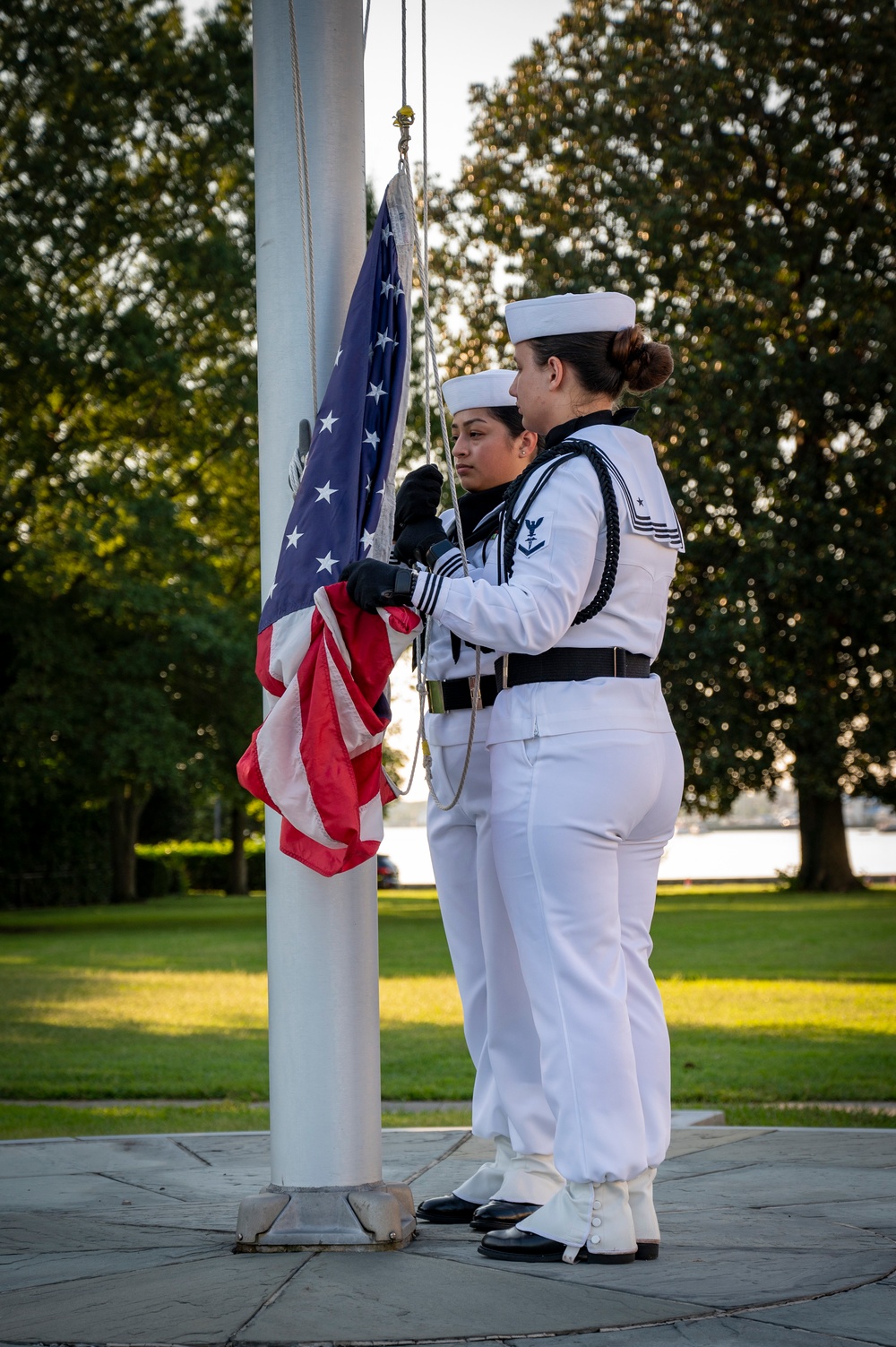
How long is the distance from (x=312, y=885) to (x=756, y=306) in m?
20.8

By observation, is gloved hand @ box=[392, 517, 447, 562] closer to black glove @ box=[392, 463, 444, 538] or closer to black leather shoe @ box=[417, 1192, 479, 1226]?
black glove @ box=[392, 463, 444, 538]

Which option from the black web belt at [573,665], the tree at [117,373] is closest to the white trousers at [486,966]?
the black web belt at [573,665]

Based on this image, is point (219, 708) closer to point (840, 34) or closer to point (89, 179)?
point (89, 179)

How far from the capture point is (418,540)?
142 inches

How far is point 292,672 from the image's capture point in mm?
3549

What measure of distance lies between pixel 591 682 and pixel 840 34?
21.9m

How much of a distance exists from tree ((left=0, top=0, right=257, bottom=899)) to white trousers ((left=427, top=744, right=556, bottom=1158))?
21864 millimetres

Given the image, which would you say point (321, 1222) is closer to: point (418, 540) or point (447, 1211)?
point (447, 1211)

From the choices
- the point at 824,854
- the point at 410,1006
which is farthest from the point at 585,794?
the point at 824,854

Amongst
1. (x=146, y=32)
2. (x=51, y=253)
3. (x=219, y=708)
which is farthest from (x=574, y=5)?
(x=219, y=708)

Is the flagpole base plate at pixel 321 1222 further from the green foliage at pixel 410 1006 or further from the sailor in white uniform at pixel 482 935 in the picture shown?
the green foliage at pixel 410 1006

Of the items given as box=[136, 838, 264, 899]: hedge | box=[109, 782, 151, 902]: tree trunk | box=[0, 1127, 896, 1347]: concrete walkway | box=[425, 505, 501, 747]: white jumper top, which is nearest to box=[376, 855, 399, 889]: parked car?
box=[136, 838, 264, 899]: hedge

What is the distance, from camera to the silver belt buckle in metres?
4.00

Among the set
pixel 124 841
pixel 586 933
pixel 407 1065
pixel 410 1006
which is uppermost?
pixel 586 933
